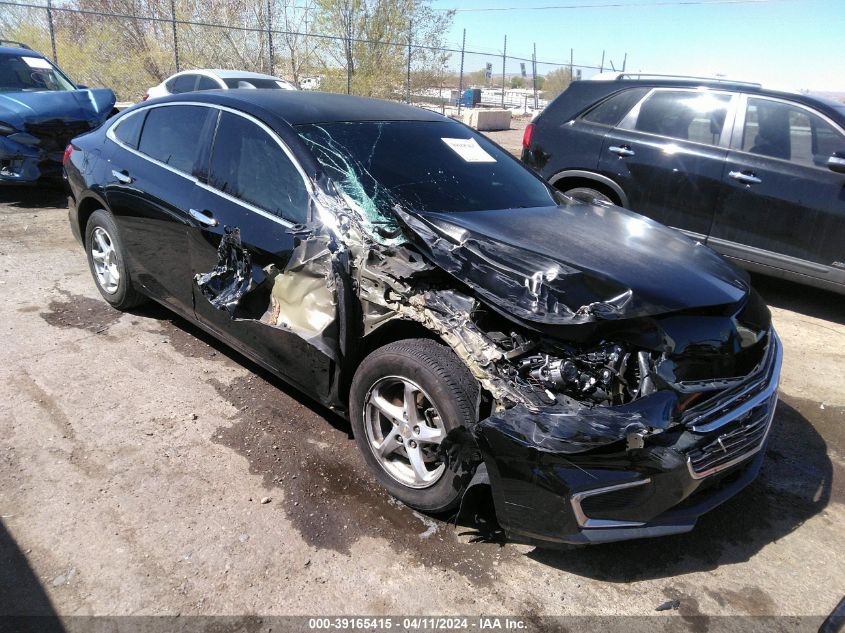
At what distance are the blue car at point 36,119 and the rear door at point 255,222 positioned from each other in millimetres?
5094

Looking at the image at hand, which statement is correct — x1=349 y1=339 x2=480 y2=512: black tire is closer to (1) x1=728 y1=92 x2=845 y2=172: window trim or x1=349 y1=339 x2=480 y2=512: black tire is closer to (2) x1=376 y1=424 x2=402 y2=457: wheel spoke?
(2) x1=376 y1=424 x2=402 y2=457: wheel spoke

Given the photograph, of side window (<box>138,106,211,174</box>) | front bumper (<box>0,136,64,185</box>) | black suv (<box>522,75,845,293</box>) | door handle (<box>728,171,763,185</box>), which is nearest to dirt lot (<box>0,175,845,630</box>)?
side window (<box>138,106,211,174</box>)

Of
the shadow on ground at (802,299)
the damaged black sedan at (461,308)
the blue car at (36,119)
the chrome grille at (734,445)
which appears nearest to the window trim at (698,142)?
the shadow on ground at (802,299)

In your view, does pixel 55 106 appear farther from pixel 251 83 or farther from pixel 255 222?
pixel 255 222

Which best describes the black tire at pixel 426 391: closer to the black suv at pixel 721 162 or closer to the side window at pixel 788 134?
the black suv at pixel 721 162

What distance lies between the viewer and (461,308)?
2586mm

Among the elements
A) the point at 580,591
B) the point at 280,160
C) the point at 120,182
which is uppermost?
the point at 280,160

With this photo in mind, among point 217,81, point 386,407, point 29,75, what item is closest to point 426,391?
point 386,407

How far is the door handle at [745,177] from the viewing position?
5424mm

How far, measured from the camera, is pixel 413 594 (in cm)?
240

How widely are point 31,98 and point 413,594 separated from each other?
8164 millimetres

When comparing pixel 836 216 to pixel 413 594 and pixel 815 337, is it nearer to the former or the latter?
pixel 815 337

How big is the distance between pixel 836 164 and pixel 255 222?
4.61 m

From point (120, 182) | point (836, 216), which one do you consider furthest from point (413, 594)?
point (836, 216)
